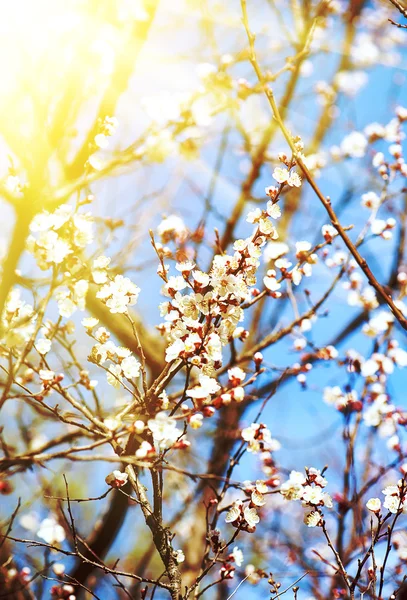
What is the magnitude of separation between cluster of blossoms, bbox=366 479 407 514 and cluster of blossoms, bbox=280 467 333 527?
248mm

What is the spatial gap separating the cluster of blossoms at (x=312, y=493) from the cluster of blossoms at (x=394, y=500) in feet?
0.81

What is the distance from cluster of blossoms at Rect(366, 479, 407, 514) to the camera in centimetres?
190

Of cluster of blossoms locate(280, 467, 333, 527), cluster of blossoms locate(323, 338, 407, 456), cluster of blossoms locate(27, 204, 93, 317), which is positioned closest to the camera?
cluster of blossoms locate(27, 204, 93, 317)

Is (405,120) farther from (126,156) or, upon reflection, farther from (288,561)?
(288,561)

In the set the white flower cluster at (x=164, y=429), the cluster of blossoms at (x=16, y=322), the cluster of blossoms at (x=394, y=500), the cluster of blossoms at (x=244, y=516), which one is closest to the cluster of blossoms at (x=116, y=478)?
the white flower cluster at (x=164, y=429)

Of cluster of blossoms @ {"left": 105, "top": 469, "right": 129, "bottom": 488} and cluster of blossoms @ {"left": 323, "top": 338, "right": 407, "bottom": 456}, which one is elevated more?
cluster of blossoms @ {"left": 323, "top": 338, "right": 407, "bottom": 456}

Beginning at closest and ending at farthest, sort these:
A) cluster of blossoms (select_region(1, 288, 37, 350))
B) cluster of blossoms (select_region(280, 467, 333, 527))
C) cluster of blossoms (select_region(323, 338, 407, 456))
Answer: cluster of blossoms (select_region(1, 288, 37, 350)) < cluster of blossoms (select_region(280, 467, 333, 527)) < cluster of blossoms (select_region(323, 338, 407, 456))

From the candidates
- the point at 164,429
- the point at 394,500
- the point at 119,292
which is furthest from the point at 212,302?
the point at 394,500

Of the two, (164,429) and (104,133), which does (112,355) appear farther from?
(104,133)

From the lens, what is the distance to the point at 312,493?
1.88m

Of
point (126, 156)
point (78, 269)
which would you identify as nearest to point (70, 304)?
point (78, 269)

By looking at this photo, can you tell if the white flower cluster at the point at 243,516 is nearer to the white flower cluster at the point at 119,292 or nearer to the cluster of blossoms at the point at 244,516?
the cluster of blossoms at the point at 244,516

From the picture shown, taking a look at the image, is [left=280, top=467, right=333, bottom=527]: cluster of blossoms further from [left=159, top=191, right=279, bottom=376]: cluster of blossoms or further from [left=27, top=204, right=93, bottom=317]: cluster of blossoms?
[left=27, top=204, right=93, bottom=317]: cluster of blossoms

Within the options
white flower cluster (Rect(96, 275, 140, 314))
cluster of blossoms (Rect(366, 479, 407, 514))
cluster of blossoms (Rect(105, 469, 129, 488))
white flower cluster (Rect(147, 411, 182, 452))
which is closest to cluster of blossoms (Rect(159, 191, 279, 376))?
white flower cluster (Rect(96, 275, 140, 314))
